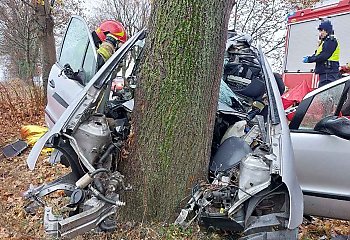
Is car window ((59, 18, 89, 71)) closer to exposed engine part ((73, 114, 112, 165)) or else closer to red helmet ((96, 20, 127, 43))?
red helmet ((96, 20, 127, 43))

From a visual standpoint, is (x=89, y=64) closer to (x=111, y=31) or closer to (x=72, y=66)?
(x=72, y=66)

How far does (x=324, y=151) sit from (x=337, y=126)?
286 mm

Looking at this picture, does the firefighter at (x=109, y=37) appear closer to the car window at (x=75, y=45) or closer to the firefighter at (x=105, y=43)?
the firefighter at (x=105, y=43)

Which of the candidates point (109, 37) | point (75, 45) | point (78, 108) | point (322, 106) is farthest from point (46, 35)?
point (322, 106)

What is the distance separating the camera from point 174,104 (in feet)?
10.6

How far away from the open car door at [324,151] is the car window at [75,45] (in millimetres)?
2687

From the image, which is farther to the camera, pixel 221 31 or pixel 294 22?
pixel 294 22

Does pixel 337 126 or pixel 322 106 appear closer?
pixel 337 126

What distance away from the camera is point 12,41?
2303cm

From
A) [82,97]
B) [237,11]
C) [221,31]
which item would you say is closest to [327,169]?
[221,31]

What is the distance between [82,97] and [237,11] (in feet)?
61.0

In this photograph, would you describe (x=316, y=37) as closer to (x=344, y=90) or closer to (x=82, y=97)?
(x=344, y=90)

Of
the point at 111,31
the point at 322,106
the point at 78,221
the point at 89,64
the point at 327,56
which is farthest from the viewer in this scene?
the point at 327,56

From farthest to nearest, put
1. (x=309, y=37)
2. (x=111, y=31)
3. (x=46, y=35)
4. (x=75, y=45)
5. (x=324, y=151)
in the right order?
(x=309, y=37) → (x=46, y=35) → (x=111, y=31) → (x=75, y=45) → (x=324, y=151)
